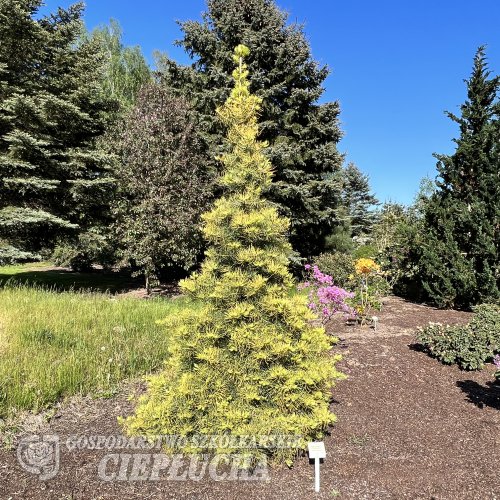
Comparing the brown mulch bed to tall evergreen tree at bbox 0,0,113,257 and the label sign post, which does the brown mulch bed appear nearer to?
the label sign post

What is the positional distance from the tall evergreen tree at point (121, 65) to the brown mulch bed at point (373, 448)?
2017cm

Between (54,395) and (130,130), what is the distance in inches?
351

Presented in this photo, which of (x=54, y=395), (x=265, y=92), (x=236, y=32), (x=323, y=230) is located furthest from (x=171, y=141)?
(x=54, y=395)

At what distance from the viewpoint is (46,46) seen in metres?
10.1

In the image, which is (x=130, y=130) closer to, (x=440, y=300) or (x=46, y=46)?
(x=46, y=46)

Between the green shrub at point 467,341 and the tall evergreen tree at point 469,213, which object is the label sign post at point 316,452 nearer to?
the green shrub at point 467,341

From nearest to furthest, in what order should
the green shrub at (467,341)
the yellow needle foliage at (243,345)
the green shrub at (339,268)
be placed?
the yellow needle foliage at (243,345), the green shrub at (467,341), the green shrub at (339,268)

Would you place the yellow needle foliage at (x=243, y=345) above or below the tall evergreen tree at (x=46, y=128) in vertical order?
below

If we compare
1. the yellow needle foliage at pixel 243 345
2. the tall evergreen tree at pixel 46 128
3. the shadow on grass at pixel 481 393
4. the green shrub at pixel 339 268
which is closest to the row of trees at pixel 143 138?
the tall evergreen tree at pixel 46 128

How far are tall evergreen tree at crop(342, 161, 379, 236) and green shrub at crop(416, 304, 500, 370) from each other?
21911 millimetres

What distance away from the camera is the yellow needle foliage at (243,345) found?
2.14 m

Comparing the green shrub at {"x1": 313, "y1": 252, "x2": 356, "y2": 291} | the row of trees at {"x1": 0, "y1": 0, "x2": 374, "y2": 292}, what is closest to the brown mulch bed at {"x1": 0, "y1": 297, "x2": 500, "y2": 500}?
the row of trees at {"x1": 0, "y1": 0, "x2": 374, "y2": 292}

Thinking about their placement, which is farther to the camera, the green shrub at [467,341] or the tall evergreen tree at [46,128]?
the tall evergreen tree at [46,128]

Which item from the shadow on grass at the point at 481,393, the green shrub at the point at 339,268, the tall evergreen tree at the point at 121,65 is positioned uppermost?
the tall evergreen tree at the point at 121,65
